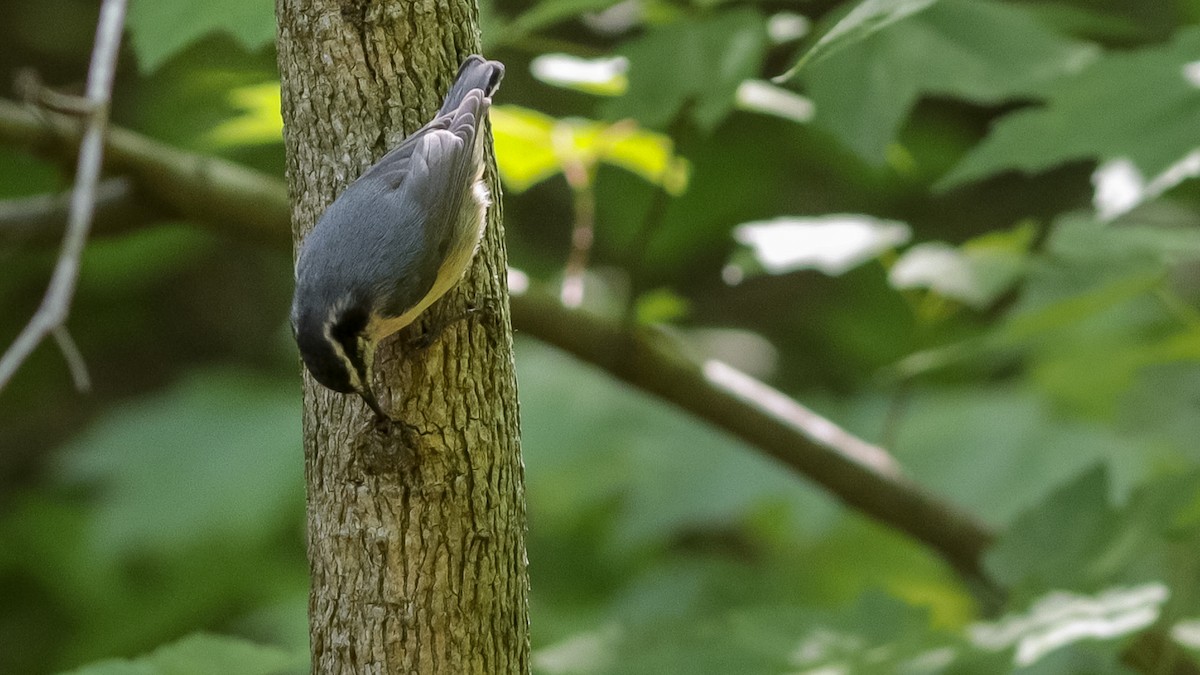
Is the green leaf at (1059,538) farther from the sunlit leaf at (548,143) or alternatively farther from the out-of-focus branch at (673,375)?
the sunlit leaf at (548,143)

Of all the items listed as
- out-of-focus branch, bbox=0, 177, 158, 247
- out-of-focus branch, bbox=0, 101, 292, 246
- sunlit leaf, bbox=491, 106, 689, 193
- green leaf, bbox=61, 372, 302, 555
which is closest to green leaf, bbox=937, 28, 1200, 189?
sunlit leaf, bbox=491, 106, 689, 193

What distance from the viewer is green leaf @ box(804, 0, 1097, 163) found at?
2.09 m

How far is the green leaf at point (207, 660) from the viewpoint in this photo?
1574 mm

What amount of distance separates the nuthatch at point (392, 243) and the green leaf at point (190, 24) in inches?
16.0

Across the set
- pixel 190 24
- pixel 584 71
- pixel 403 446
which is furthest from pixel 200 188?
pixel 403 446

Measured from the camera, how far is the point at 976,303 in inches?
95.5

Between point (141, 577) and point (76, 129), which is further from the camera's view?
point (141, 577)

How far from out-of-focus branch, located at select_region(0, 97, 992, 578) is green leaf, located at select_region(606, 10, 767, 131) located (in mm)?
570

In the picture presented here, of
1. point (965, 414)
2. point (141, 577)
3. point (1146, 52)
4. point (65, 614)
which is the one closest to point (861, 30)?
point (1146, 52)

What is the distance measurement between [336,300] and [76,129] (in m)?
1.24

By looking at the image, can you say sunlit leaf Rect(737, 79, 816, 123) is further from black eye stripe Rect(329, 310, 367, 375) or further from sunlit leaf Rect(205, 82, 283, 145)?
black eye stripe Rect(329, 310, 367, 375)

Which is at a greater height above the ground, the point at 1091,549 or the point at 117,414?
the point at 117,414

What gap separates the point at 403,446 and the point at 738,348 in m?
4.34

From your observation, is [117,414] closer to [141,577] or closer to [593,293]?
[141,577]
